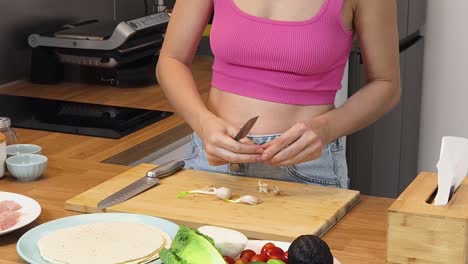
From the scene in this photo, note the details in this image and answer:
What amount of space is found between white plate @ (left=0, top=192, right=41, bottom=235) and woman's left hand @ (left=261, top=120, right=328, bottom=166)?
0.40 metres

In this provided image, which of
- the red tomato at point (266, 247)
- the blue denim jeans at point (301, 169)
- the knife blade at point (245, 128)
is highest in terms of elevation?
the knife blade at point (245, 128)

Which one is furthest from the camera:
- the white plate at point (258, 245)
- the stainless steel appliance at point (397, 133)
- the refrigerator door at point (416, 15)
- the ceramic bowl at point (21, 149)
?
the refrigerator door at point (416, 15)

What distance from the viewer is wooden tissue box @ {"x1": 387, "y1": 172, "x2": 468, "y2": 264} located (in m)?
1.26

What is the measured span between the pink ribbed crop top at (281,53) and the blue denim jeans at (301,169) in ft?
0.32

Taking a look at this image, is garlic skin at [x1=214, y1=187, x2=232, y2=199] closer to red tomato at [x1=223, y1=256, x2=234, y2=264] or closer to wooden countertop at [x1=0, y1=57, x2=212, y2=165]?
red tomato at [x1=223, y1=256, x2=234, y2=264]

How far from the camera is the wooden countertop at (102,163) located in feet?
4.64

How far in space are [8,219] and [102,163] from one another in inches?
17.4

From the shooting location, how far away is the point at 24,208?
153cm

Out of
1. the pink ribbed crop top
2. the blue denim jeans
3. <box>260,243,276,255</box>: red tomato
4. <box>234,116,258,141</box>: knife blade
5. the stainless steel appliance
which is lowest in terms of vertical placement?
the stainless steel appliance

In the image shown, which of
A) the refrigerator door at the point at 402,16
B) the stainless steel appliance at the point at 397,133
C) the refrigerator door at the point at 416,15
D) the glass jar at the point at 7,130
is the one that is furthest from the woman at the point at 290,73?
the refrigerator door at the point at 416,15

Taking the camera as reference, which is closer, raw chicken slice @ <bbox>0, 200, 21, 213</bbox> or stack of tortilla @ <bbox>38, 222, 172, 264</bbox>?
stack of tortilla @ <bbox>38, 222, 172, 264</bbox>

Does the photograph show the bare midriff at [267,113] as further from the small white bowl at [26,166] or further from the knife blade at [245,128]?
the small white bowl at [26,166]

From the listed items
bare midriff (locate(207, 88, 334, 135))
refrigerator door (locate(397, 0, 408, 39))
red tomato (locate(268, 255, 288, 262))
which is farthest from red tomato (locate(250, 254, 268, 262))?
refrigerator door (locate(397, 0, 408, 39))

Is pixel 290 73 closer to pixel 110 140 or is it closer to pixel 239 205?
pixel 239 205
